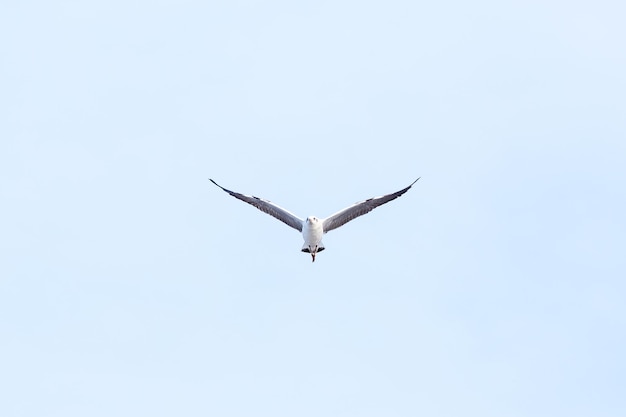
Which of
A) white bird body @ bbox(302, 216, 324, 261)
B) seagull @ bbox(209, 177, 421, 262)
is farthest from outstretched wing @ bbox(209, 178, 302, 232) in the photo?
white bird body @ bbox(302, 216, 324, 261)

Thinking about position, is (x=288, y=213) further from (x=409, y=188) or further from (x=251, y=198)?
(x=409, y=188)

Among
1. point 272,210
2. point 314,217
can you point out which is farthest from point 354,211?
point 272,210

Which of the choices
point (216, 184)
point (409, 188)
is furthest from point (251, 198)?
point (409, 188)

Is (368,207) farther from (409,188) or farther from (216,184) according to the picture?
(216,184)

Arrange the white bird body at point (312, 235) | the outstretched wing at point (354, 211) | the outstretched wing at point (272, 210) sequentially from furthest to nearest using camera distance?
the outstretched wing at point (272, 210) → the outstretched wing at point (354, 211) → the white bird body at point (312, 235)

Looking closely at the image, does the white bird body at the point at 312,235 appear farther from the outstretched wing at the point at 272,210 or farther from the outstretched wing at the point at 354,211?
the outstretched wing at the point at 272,210

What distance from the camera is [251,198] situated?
88.6 meters

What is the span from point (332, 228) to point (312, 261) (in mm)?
2759

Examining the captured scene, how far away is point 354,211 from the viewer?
87.0m

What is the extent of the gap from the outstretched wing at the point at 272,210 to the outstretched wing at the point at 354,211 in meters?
1.91

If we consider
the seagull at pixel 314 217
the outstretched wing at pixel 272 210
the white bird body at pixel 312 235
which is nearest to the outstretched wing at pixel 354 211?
the seagull at pixel 314 217

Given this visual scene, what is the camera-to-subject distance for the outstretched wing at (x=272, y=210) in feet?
289

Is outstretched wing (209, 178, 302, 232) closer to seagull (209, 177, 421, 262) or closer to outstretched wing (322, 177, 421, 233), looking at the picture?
seagull (209, 177, 421, 262)

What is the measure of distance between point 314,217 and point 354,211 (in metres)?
2.98
